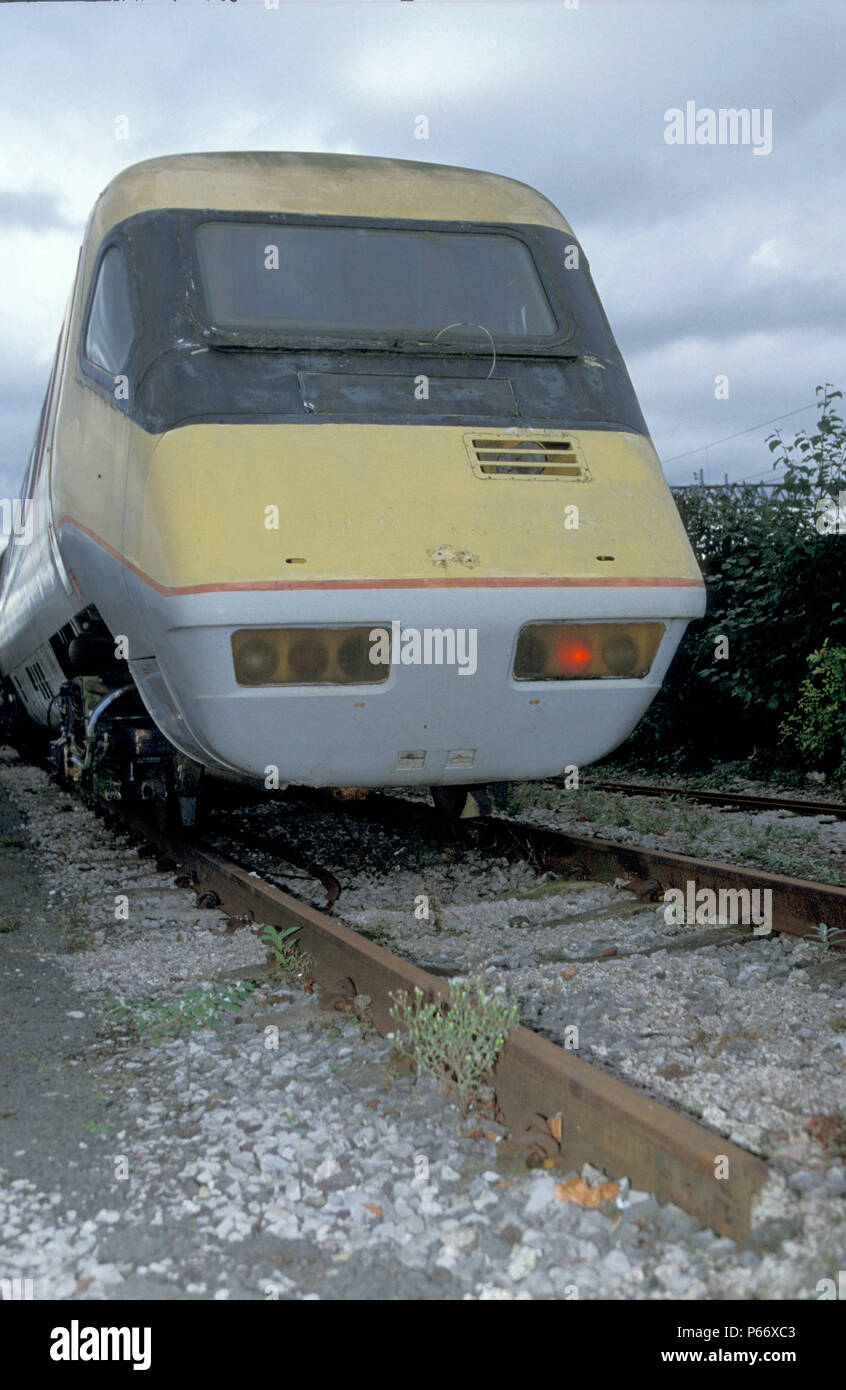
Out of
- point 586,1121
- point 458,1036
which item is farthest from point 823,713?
point 586,1121

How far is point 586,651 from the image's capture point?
15.4 feet

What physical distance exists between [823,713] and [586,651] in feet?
21.7

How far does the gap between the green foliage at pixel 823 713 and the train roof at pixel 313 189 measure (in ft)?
19.5

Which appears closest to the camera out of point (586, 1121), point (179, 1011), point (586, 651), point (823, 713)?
point (586, 1121)

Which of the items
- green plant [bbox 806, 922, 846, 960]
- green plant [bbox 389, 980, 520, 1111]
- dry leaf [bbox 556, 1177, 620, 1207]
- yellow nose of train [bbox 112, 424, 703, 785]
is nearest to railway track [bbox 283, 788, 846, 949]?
green plant [bbox 806, 922, 846, 960]

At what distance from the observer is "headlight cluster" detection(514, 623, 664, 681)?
459 centimetres

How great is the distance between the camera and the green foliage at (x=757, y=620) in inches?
435

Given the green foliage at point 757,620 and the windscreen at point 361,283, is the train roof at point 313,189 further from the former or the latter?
the green foliage at point 757,620

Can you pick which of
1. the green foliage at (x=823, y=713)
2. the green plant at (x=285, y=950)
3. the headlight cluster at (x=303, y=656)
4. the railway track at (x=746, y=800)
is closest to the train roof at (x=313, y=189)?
the headlight cluster at (x=303, y=656)

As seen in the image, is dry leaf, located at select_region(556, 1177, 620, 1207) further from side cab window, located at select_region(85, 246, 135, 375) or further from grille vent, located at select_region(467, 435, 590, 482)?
side cab window, located at select_region(85, 246, 135, 375)

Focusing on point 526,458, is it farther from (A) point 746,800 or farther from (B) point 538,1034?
(A) point 746,800
